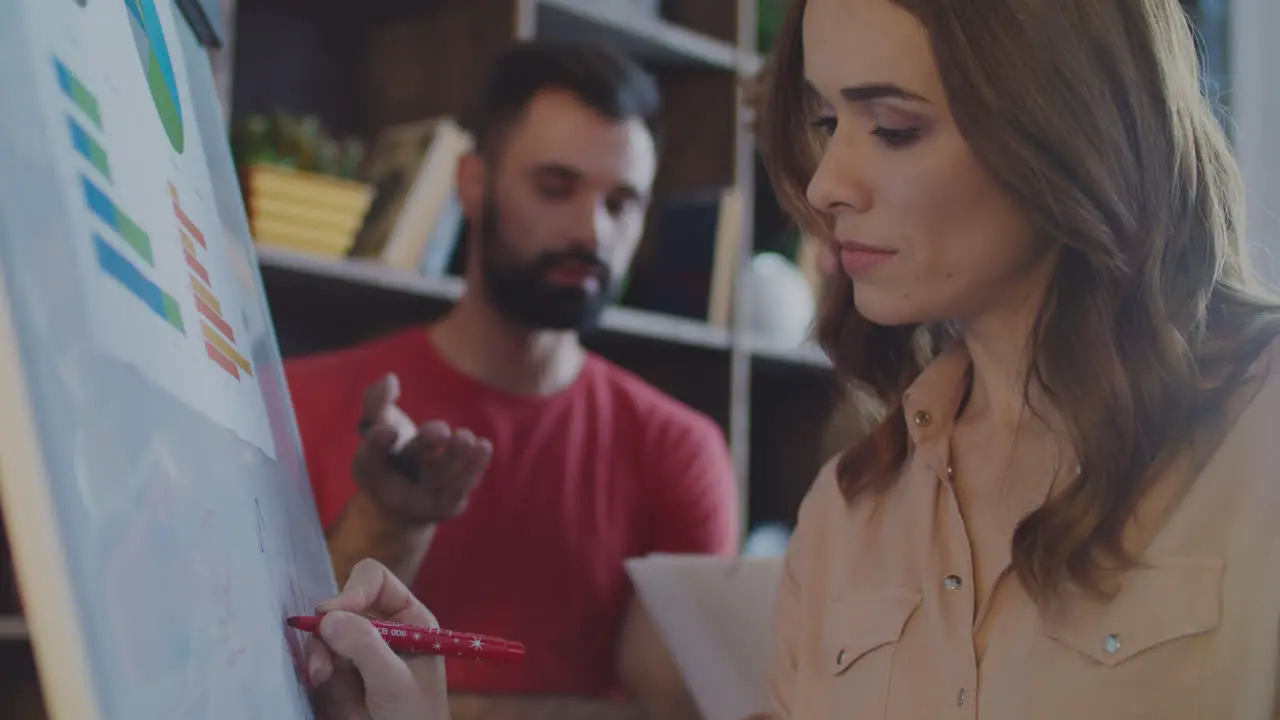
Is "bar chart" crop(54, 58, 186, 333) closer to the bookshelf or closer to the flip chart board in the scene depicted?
the flip chart board

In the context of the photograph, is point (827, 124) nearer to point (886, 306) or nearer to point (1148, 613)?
point (886, 306)

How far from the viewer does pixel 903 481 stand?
1.07 meters

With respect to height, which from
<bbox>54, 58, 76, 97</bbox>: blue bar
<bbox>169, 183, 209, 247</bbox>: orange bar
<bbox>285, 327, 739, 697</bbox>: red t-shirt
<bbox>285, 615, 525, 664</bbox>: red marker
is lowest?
<bbox>285, 327, 739, 697</bbox>: red t-shirt

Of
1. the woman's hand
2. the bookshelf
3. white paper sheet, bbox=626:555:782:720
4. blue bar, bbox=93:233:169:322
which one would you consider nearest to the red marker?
the woman's hand

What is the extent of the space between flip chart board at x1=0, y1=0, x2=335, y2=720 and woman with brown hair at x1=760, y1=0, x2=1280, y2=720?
18.4 inches

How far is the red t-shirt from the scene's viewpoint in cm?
176

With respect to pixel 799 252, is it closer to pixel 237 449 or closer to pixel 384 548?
pixel 384 548

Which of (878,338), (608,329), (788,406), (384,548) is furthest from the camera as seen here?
(788,406)

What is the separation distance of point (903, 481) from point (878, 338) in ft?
0.48

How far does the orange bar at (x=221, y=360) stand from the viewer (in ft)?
1.94

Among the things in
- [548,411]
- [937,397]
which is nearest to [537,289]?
[548,411]

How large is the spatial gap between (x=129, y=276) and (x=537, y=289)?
1.46m

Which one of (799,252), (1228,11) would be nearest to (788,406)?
(799,252)

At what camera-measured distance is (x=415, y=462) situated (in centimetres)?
119
